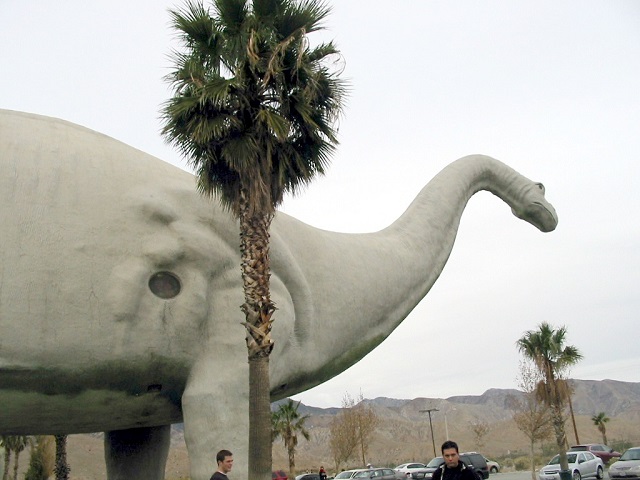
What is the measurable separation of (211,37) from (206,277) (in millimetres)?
2790

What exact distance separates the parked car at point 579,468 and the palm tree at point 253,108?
1885 cm

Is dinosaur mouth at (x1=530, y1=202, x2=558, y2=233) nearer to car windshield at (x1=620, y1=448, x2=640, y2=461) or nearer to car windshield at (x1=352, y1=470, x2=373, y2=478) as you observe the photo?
car windshield at (x1=620, y1=448, x2=640, y2=461)

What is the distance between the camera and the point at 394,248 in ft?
35.8

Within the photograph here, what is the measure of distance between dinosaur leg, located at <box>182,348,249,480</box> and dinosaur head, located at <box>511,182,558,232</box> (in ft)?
22.2

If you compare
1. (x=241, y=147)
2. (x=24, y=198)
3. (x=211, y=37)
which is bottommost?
(x=24, y=198)

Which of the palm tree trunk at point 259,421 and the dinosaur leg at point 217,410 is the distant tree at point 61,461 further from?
the palm tree trunk at point 259,421

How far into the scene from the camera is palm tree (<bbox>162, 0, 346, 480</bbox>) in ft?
25.7

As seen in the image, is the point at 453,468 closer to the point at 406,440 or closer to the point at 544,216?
the point at 544,216

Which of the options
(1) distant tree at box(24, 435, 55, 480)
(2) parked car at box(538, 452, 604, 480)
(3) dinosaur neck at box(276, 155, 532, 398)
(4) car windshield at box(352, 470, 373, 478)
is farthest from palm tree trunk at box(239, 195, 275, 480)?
(1) distant tree at box(24, 435, 55, 480)

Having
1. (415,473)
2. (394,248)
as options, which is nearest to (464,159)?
(394,248)

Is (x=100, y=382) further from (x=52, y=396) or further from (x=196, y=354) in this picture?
(x=196, y=354)

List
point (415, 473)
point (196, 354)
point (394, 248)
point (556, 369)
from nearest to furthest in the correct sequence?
point (196, 354) → point (394, 248) → point (415, 473) → point (556, 369)

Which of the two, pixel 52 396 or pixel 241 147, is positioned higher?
pixel 241 147

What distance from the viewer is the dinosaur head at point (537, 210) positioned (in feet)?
41.4
